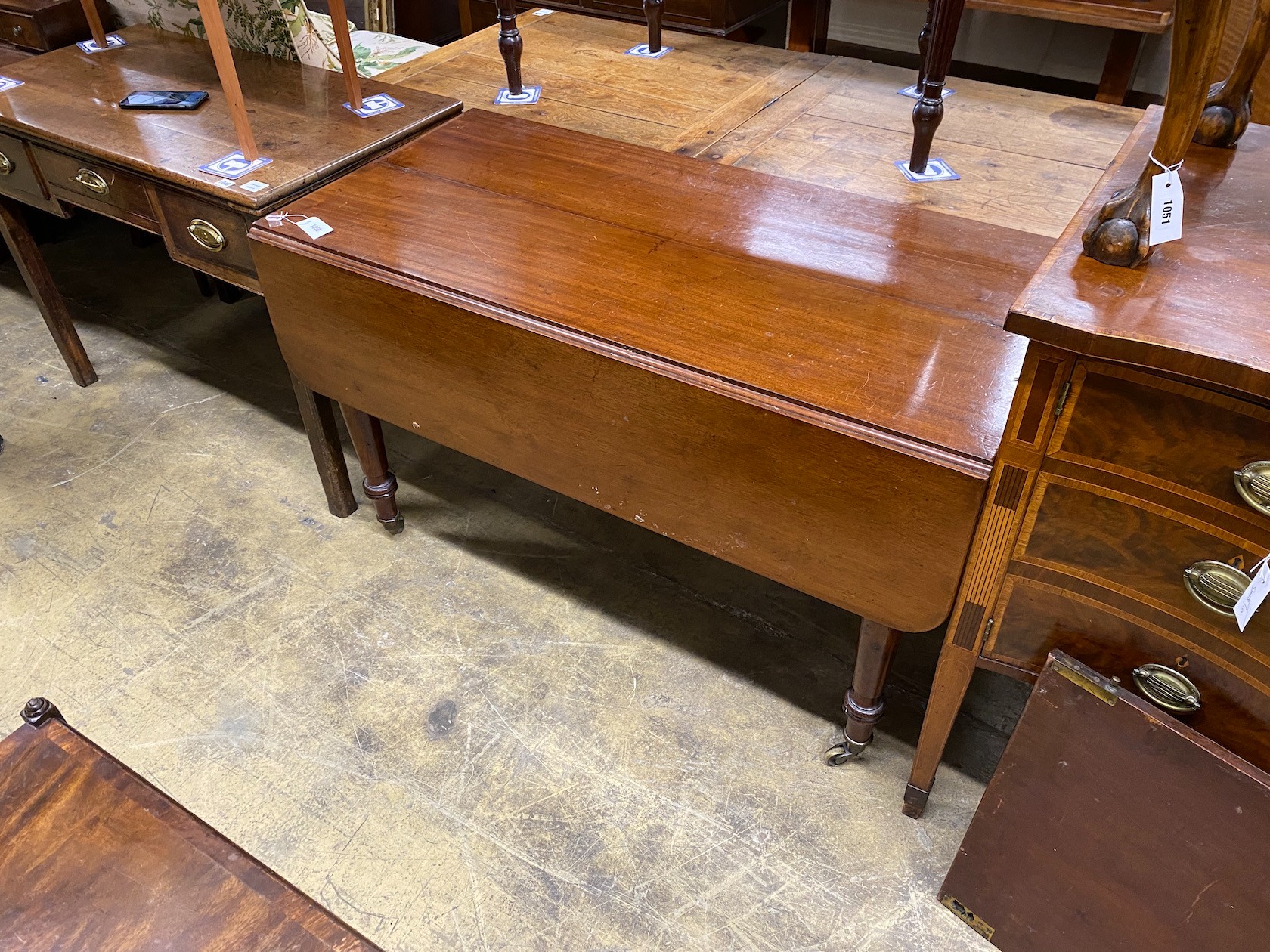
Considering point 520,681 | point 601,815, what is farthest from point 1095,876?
point 520,681

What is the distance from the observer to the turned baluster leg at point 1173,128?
2.34 feet

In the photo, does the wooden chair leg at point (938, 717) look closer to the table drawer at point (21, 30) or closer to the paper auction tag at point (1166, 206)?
the paper auction tag at point (1166, 206)

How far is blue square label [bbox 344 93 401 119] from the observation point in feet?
5.49

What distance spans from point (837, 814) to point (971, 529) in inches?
23.3

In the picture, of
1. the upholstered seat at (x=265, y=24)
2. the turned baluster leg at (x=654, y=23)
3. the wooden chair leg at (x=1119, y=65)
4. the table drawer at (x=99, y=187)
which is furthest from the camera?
the wooden chair leg at (x=1119, y=65)

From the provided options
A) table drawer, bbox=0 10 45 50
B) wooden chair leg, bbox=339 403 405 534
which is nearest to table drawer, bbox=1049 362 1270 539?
wooden chair leg, bbox=339 403 405 534

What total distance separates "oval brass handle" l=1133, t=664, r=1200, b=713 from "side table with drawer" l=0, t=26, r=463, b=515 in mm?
1343

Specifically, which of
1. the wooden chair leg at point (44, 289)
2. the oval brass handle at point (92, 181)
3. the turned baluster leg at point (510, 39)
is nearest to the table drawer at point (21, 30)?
the wooden chair leg at point (44, 289)

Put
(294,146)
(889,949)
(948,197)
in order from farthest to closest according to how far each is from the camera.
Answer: (294,146) < (948,197) < (889,949)

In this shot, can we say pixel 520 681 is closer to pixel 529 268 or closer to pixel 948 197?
pixel 529 268

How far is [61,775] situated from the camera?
93 cm

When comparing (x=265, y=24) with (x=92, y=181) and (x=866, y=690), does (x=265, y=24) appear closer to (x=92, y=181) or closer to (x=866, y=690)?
(x=92, y=181)

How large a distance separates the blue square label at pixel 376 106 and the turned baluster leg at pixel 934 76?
96 centimetres

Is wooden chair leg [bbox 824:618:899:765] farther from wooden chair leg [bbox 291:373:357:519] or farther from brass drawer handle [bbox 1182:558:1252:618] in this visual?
wooden chair leg [bbox 291:373:357:519]
